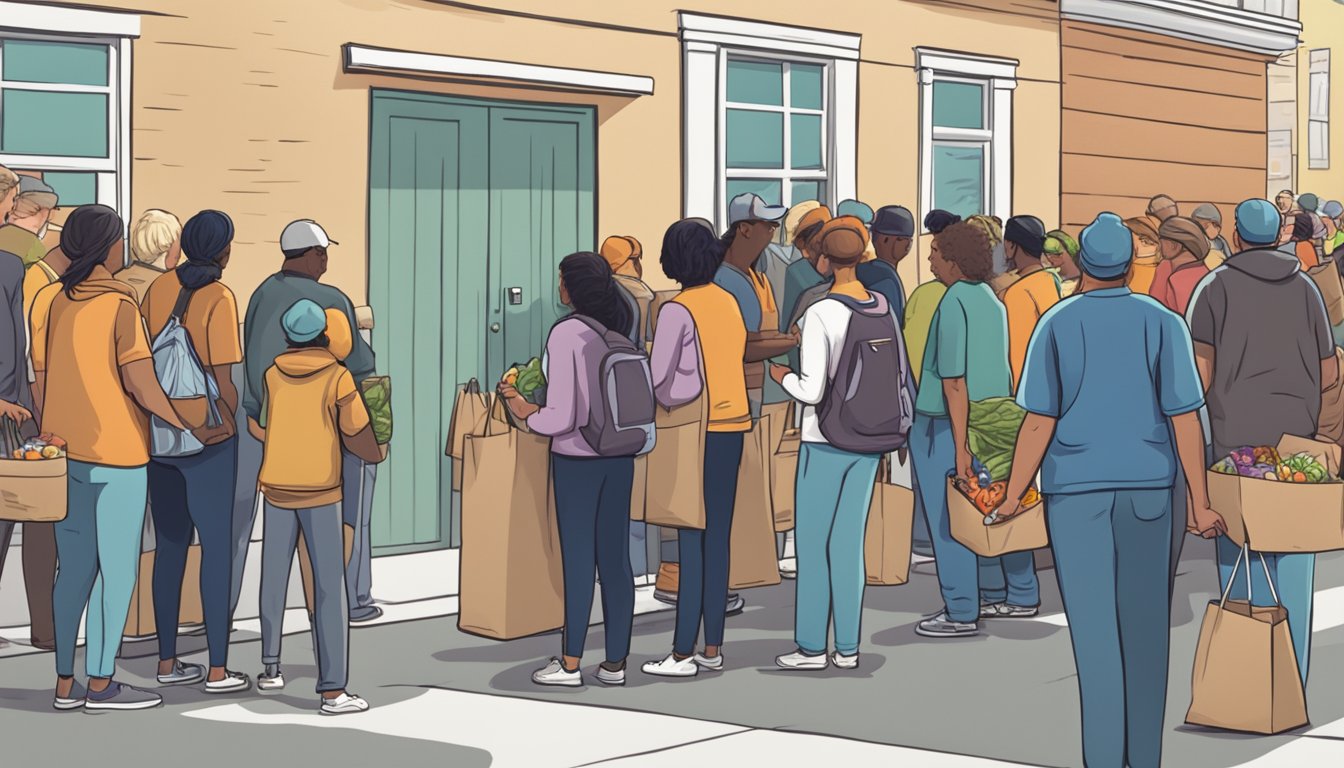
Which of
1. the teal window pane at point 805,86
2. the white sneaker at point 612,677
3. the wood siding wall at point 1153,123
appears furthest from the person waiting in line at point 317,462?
the wood siding wall at point 1153,123

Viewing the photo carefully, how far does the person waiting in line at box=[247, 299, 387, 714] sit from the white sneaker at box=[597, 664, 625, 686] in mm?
1000

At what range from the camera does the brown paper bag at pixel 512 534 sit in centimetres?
789

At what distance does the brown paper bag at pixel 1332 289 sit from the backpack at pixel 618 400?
394cm

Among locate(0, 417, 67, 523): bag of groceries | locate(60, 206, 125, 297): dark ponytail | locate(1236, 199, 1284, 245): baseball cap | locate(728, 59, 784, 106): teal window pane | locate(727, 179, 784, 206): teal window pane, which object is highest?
locate(728, 59, 784, 106): teal window pane

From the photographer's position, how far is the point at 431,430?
11.4 meters

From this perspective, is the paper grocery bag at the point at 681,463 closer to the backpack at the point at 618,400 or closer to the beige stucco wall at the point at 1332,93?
the backpack at the point at 618,400

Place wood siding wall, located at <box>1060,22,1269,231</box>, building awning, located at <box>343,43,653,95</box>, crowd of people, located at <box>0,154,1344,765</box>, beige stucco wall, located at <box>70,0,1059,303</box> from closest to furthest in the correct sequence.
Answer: crowd of people, located at <box>0,154,1344,765</box> < beige stucco wall, located at <box>70,0,1059,303</box> < building awning, located at <box>343,43,653,95</box> < wood siding wall, located at <box>1060,22,1269,231</box>

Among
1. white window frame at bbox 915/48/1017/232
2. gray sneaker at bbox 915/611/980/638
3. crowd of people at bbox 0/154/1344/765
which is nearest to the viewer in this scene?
crowd of people at bbox 0/154/1344/765

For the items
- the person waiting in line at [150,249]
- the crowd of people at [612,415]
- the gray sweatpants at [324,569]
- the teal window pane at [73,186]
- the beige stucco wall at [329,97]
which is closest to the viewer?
the crowd of people at [612,415]

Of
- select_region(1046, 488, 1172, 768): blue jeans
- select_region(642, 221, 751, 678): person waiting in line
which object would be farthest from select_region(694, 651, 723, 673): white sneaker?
select_region(1046, 488, 1172, 768): blue jeans

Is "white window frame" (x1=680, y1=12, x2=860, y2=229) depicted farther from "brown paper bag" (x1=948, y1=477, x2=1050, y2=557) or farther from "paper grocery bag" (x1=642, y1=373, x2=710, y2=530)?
"brown paper bag" (x1=948, y1=477, x2=1050, y2=557)

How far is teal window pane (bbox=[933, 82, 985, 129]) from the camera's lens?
14867mm

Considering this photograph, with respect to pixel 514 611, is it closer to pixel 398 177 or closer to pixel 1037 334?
pixel 1037 334

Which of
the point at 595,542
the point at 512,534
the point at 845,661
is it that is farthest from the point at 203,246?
the point at 845,661
